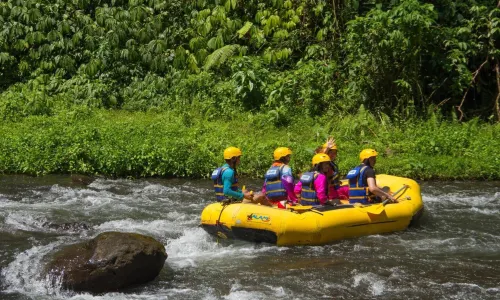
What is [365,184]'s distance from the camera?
1025 centimetres

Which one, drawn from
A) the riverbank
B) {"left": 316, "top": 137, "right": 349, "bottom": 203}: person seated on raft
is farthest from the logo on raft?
the riverbank

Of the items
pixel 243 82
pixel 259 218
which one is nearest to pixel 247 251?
pixel 259 218

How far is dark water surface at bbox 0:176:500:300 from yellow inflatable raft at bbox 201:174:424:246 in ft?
0.43

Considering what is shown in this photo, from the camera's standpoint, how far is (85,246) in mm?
8102

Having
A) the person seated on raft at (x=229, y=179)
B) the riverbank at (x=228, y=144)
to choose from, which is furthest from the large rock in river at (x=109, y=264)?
the riverbank at (x=228, y=144)

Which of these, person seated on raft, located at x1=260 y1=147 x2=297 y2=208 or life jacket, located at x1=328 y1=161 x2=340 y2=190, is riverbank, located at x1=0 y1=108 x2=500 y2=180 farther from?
person seated on raft, located at x1=260 y1=147 x2=297 y2=208

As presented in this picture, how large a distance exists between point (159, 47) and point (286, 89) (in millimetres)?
4073

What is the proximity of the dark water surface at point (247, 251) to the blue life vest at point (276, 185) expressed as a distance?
876mm

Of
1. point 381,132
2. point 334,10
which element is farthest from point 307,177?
point 334,10

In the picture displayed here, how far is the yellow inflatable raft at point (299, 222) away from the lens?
9.32 meters

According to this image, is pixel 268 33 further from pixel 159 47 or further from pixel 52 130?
pixel 52 130

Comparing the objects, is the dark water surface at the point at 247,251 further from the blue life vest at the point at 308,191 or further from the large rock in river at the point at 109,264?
the blue life vest at the point at 308,191

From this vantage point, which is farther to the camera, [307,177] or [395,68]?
[395,68]

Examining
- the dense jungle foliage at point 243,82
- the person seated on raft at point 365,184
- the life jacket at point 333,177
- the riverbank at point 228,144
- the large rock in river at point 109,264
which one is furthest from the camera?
the dense jungle foliage at point 243,82
